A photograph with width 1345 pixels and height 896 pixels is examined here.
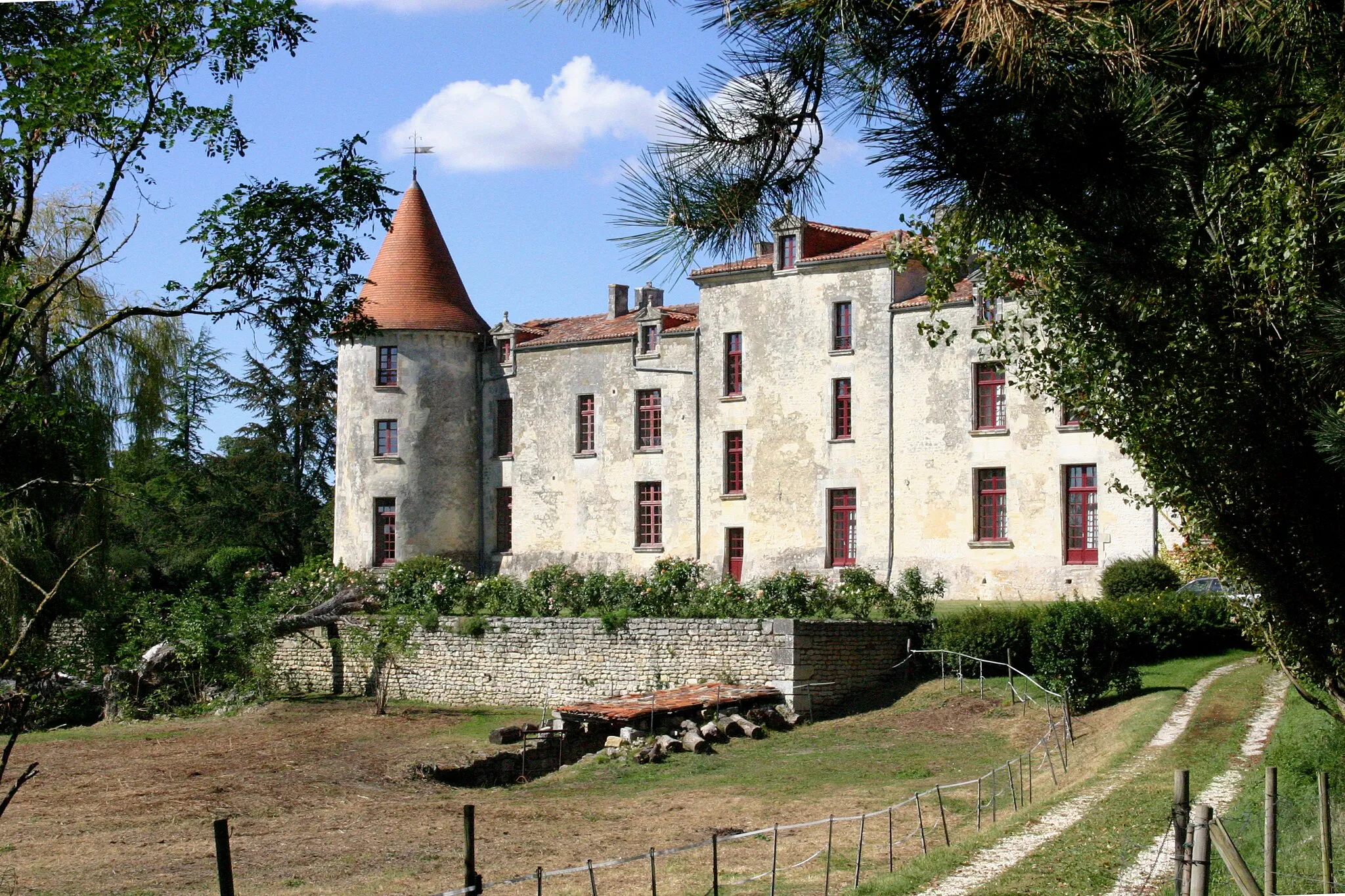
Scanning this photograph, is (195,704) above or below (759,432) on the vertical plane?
below

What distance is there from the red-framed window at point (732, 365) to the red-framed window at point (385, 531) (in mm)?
9856

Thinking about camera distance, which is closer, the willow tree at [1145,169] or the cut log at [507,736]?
the willow tree at [1145,169]

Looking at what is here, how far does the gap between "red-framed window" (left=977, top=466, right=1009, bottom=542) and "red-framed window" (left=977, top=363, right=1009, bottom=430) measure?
0.98 m

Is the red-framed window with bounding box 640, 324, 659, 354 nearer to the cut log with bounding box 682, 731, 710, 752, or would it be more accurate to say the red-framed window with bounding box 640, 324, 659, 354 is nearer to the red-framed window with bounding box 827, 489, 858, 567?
the red-framed window with bounding box 827, 489, 858, 567

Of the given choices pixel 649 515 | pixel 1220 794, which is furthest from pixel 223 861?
pixel 649 515

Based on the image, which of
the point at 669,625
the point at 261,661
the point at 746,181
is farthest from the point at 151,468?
the point at 746,181

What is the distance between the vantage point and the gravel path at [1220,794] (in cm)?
924

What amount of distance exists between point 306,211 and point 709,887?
631 centimetres

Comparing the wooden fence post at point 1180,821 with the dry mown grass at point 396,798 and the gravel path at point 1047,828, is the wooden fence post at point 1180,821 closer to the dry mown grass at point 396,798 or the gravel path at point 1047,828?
the gravel path at point 1047,828

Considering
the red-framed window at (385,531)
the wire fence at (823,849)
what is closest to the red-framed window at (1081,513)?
the wire fence at (823,849)

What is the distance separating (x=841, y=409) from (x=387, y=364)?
508 inches

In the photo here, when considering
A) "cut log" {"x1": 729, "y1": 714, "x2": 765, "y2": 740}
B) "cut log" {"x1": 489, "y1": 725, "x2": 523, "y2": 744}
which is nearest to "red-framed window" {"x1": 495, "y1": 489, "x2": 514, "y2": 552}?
"cut log" {"x1": 489, "y1": 725, "x2": 523, "y2": 744}

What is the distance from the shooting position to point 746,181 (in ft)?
19.9

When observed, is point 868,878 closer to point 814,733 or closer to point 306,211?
point 306,211
